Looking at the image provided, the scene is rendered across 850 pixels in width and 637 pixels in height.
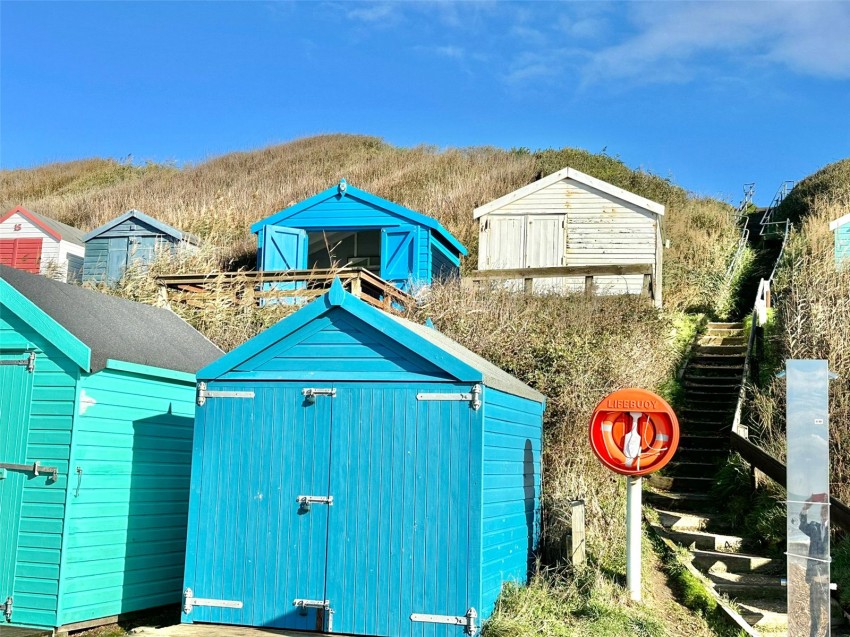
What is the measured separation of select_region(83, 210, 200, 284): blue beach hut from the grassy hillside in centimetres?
161

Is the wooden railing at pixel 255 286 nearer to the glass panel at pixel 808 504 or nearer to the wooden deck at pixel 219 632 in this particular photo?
the wooden deck at pixel 219 632

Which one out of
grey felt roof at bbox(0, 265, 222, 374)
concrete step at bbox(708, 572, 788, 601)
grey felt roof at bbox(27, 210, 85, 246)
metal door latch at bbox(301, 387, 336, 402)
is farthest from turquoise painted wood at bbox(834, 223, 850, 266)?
grey felt roof at bbox(27, 210, 85, 246)

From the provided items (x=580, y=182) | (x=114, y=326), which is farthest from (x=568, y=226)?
(x=114, y=326)

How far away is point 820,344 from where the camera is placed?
12.1 metres

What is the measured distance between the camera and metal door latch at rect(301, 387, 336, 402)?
7.39 m

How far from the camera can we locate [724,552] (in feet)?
31.4

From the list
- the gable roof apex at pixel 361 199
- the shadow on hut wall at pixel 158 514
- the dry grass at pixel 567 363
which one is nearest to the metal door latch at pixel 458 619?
the dry grass at pixel 567 363

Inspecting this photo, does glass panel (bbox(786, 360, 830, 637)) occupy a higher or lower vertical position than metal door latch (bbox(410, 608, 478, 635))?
higher

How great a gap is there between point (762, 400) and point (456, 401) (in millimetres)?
6061

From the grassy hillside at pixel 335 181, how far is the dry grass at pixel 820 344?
20.8 feet

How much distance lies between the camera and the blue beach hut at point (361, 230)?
19828 mm

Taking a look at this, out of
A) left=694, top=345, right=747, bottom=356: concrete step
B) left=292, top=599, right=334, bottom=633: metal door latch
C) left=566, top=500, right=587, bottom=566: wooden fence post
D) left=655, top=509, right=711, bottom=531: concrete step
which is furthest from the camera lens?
left=694, top=345, right=747, bottom=356: concrete step

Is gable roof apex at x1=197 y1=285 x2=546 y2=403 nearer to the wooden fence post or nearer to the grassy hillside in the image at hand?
the wooden fence post

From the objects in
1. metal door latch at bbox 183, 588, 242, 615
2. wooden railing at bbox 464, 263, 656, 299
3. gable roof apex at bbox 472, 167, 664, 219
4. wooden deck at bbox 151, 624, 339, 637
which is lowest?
wooden deck at bbox 151, 624, 339, 637
